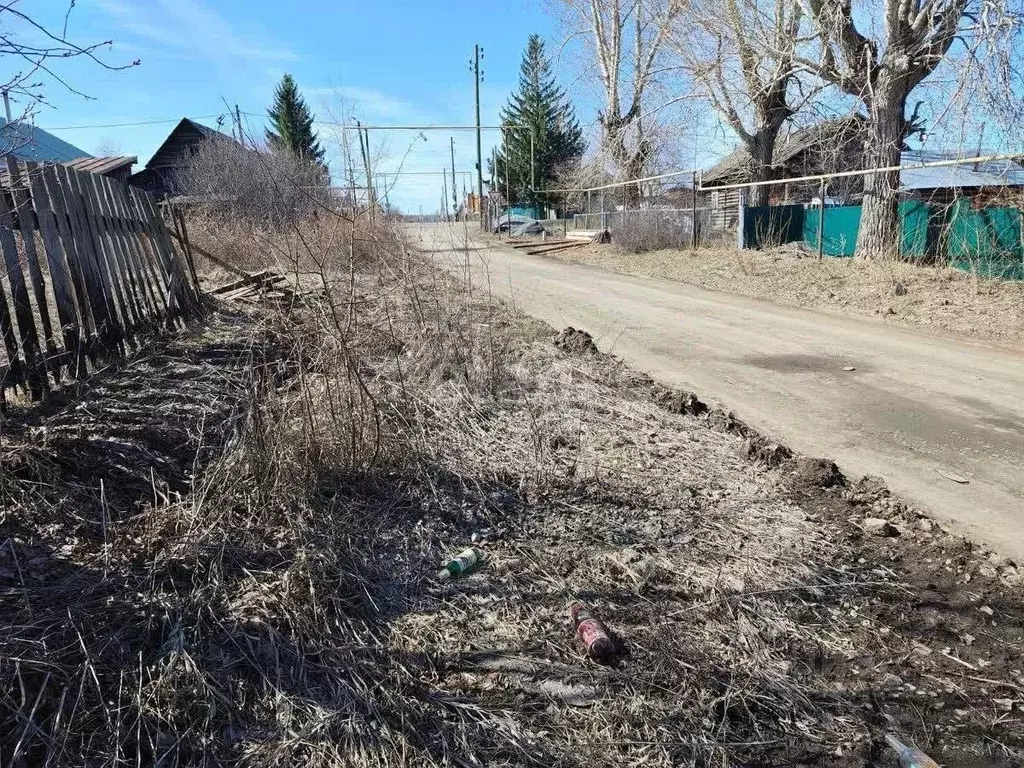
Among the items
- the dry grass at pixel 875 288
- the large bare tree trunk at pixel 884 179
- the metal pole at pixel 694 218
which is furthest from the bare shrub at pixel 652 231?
the large bare tree trunk at pixel 884 179

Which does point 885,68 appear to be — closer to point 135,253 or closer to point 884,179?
A: point 884,179

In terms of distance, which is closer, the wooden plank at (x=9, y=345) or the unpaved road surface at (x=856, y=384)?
the unpaved road surface at (x=856, y=384)

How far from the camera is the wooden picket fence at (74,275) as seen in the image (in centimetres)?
474

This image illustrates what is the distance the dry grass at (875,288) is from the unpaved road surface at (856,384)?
28.6 inches

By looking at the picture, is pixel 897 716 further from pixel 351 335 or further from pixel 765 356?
pixel 765 356

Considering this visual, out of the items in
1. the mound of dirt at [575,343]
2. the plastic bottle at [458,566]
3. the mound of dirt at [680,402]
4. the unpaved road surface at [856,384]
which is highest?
the mound of dirt at [575,343]

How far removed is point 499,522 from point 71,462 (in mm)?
2266

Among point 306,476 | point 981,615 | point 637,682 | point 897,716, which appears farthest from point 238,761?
point 981,615

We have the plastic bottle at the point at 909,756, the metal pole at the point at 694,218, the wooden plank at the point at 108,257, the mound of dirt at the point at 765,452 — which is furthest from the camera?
the metal pole at the point at 694,218

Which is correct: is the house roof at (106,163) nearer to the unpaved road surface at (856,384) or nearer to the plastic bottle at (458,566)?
the unpaved road surface at (856,384)

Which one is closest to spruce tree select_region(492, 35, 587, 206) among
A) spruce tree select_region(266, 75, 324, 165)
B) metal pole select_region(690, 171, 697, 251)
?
spruce tree select_region(266, 75, 324, 165)

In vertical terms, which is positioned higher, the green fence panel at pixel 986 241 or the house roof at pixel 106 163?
the house roof at pixel 106 163

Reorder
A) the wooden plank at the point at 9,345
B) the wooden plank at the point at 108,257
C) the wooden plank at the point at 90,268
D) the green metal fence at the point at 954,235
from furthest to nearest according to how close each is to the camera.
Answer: the green metal fence at the point at 954,235 → the wooden plank at the point at 108,257 → the wooden plank at the point at 90,268 → the wooden plank at the point at 9,345

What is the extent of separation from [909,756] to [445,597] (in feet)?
5.59
